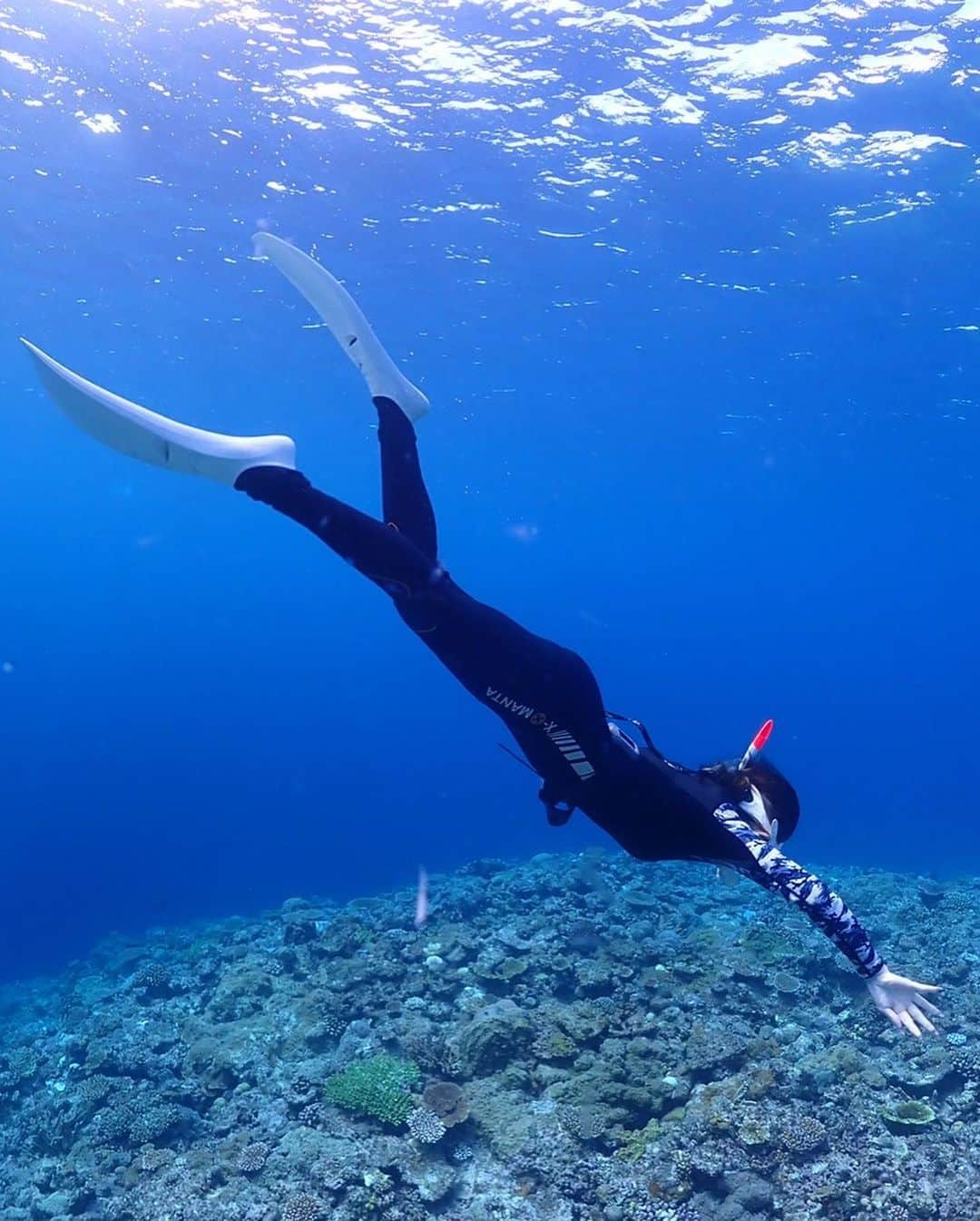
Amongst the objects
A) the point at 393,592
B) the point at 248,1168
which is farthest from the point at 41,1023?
the point at 393,592

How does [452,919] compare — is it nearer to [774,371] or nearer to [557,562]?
[774,371]

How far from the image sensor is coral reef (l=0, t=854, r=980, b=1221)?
6852mm

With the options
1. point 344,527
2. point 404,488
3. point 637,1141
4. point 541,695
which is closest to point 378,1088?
point 637,1141

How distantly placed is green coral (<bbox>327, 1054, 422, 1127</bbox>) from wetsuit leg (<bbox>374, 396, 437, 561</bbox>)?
564 centimetres

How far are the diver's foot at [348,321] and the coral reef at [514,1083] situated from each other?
642cm

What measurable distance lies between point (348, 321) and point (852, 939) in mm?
4903

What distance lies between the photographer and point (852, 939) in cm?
424

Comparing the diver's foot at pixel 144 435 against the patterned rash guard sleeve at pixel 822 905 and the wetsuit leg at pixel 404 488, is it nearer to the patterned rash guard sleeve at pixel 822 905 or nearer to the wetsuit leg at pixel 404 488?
the wetsuit leg at pixel 404 488

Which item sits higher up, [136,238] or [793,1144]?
[136,238]

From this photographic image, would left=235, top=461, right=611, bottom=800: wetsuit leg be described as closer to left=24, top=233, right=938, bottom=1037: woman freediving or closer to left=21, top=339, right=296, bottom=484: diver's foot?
left=24, top=233, right=938, bottom=1037: woman freediving

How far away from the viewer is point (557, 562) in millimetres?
124562

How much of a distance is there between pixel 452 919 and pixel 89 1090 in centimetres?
590

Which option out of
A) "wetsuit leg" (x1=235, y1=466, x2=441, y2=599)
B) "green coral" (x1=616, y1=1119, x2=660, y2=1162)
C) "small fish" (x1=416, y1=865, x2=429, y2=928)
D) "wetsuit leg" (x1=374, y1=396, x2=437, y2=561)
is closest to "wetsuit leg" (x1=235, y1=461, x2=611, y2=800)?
"wetsuit leg" (x1=235, y1=466, x2=441, y2=599)

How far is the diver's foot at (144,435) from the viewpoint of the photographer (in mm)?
4359
